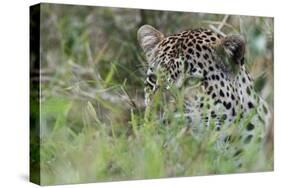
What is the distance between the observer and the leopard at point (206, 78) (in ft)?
21.4

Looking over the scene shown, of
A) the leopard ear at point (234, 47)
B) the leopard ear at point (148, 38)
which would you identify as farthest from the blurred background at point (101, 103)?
the leopard ear at point (234, 47)

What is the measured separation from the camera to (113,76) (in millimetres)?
6398

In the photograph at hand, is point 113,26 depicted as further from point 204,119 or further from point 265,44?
point 265,44

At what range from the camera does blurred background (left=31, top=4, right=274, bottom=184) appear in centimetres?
609

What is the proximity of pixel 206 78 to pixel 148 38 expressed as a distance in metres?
0.61

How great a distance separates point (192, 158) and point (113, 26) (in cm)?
132

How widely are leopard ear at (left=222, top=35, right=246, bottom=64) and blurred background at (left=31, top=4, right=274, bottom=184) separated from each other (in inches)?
13.2

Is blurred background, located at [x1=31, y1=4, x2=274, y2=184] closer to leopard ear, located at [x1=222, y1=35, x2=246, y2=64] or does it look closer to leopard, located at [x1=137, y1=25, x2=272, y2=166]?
leopard, located at [x1=137, y1=25, x2=272, y2=166]

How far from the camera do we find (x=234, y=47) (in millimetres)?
6820

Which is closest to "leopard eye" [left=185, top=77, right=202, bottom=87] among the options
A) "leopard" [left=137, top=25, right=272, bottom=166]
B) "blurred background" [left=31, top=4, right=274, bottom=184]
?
"leopard" [left=137, top=25, right=272, bottom=166]

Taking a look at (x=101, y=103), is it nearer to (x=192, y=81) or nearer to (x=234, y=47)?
(x=192, y=81)

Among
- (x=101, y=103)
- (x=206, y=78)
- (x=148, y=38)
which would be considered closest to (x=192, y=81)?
(x=206, y=78)

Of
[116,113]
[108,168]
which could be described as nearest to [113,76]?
[116,113]

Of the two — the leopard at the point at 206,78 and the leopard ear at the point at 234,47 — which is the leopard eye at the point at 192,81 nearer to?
the leopard at the point at 206,78
